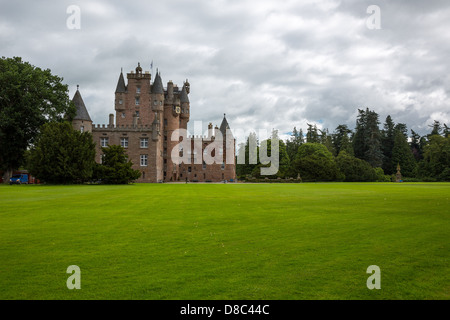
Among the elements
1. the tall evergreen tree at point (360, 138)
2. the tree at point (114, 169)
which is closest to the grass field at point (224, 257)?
the tree at point (114, 169)

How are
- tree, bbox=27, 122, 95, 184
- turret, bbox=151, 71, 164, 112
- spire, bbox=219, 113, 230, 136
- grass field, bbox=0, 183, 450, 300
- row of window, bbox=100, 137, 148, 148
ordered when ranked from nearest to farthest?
grass field, bbox=0, 183, 450, 300
tree, bbox=27, 122, 95, 184
row of window, bbox=100, 137, 148, 148
turret, bbox=151, 71, 164, 112
spire, bbox=219, 113, 230, 136

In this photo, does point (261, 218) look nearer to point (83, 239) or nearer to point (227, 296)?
point (83, 239)

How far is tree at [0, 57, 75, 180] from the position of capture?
4219 centimetres

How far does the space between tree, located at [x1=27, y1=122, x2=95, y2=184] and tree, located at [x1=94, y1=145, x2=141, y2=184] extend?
289 centimetres

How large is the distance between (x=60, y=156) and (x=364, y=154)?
80.9 meters

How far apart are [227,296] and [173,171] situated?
Answer: 234 ft

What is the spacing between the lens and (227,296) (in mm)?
4840

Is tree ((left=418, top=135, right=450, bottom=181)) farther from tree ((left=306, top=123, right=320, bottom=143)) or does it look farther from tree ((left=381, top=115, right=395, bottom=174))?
tree ((left=306, top=123, right=320, bottom=143))

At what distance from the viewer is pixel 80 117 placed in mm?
55469

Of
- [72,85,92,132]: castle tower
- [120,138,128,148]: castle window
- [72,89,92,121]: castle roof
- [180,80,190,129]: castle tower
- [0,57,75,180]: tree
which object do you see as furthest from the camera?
[180,80,190,129]: castle tower

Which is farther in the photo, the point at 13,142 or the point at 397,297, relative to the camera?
the point at 13,142

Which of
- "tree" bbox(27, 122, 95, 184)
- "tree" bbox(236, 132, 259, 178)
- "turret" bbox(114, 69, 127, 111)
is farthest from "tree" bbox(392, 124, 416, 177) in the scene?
"tree" bbox(27, 122, 95, 184)
